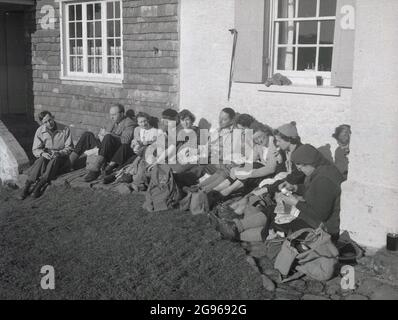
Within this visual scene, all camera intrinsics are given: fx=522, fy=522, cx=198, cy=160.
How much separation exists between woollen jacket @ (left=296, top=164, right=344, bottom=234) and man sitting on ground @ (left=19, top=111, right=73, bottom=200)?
4.48 metres

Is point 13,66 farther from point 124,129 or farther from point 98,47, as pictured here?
point 124,129

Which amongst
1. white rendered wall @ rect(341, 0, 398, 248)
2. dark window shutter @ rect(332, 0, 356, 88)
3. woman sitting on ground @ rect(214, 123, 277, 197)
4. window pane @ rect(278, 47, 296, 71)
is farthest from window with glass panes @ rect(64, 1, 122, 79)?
white rendered wall @ rect(341, 0, 398, 248)

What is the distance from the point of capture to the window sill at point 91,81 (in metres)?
10.2

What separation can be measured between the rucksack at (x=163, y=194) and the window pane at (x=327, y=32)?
9.21 ft

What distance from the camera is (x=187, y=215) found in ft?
21.5

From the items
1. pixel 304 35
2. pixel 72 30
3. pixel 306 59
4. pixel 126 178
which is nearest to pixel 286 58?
pixel 306 59

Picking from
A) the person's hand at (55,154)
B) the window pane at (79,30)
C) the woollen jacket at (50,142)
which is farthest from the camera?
the window pane at (79,30)

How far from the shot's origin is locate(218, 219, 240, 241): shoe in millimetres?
5559

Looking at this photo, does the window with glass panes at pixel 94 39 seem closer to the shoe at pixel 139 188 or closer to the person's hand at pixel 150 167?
the person's hand at pixel 150 167

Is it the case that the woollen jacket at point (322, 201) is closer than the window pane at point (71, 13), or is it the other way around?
the woollen jacket at point (322, 201)

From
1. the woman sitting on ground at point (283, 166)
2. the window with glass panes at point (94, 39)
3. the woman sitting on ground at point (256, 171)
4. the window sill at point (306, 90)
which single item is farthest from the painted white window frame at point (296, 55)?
the window with glass panes at point (94, 39)

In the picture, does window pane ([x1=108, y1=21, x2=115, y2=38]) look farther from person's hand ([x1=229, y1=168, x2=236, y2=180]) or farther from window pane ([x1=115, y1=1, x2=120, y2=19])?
person's hand ([x1=229, y1=168, x2=236, y2=180])

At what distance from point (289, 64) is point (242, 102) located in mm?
954
